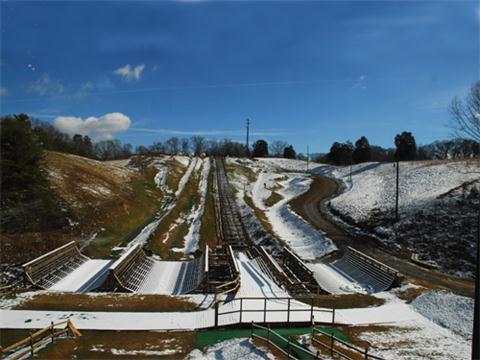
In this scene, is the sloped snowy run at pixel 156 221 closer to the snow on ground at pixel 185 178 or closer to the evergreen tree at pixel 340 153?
the snow on ground at pixel 185 178

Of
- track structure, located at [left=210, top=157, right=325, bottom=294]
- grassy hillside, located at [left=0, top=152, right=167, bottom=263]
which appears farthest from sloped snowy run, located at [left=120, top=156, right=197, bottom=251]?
track structure, located at [left=210, top=157, right=325, bottom=294]

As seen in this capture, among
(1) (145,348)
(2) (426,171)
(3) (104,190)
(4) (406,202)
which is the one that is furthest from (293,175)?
(1) (145,348)

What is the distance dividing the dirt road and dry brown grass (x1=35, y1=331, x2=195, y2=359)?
56.0 ft

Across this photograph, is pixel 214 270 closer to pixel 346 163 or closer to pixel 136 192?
pixel 136 192

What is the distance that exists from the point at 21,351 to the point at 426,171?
58515 millimetres

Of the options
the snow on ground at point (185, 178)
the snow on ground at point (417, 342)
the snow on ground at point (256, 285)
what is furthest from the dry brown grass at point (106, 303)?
the snow on ground at point (185, 178)

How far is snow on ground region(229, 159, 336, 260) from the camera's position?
3250 cm

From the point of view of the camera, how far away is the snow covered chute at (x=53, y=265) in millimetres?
→ 19172

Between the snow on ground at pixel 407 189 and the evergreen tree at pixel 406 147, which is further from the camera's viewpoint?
the evergreen tree at pixel 406 147

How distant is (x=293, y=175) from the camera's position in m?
81.8

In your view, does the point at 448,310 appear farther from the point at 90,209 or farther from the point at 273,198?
the point at 273,198

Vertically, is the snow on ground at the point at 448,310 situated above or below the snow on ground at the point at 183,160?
below

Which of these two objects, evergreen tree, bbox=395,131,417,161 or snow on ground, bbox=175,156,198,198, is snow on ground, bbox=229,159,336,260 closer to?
snow on ground, bbox=175,156,198,198

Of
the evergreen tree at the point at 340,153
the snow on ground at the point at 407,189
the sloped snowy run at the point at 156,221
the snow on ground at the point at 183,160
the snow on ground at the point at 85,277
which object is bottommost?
the snow on ground at the point at 85,277
